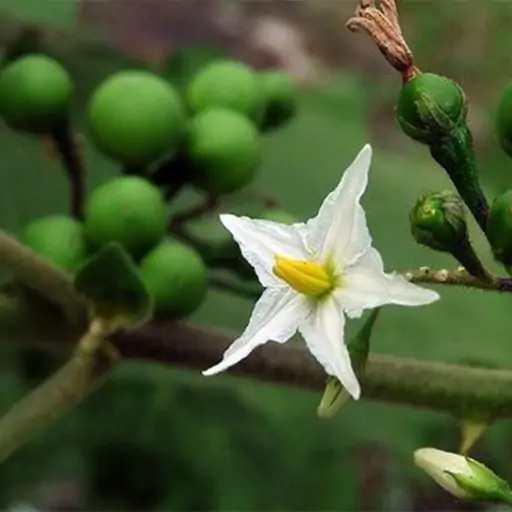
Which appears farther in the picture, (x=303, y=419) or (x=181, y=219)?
(x=303, y=419)

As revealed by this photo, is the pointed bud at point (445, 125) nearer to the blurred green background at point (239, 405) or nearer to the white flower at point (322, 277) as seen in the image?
the white flower at point (322, 277)

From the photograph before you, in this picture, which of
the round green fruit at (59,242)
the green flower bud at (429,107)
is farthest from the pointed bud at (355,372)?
the round green fruit at (59,242)

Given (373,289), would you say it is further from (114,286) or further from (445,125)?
(114,286)

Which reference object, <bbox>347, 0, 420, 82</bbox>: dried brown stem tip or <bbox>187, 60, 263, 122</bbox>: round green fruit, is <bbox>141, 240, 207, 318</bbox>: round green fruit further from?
<bbox>347, 0, 420, 82</bbox>: dried brown stem tip

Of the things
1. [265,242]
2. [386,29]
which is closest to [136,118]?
[265,242]

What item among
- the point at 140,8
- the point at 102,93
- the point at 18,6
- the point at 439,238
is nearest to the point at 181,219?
the point at 102,93

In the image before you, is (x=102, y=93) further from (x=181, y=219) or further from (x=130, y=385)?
(x=130, y=385)
